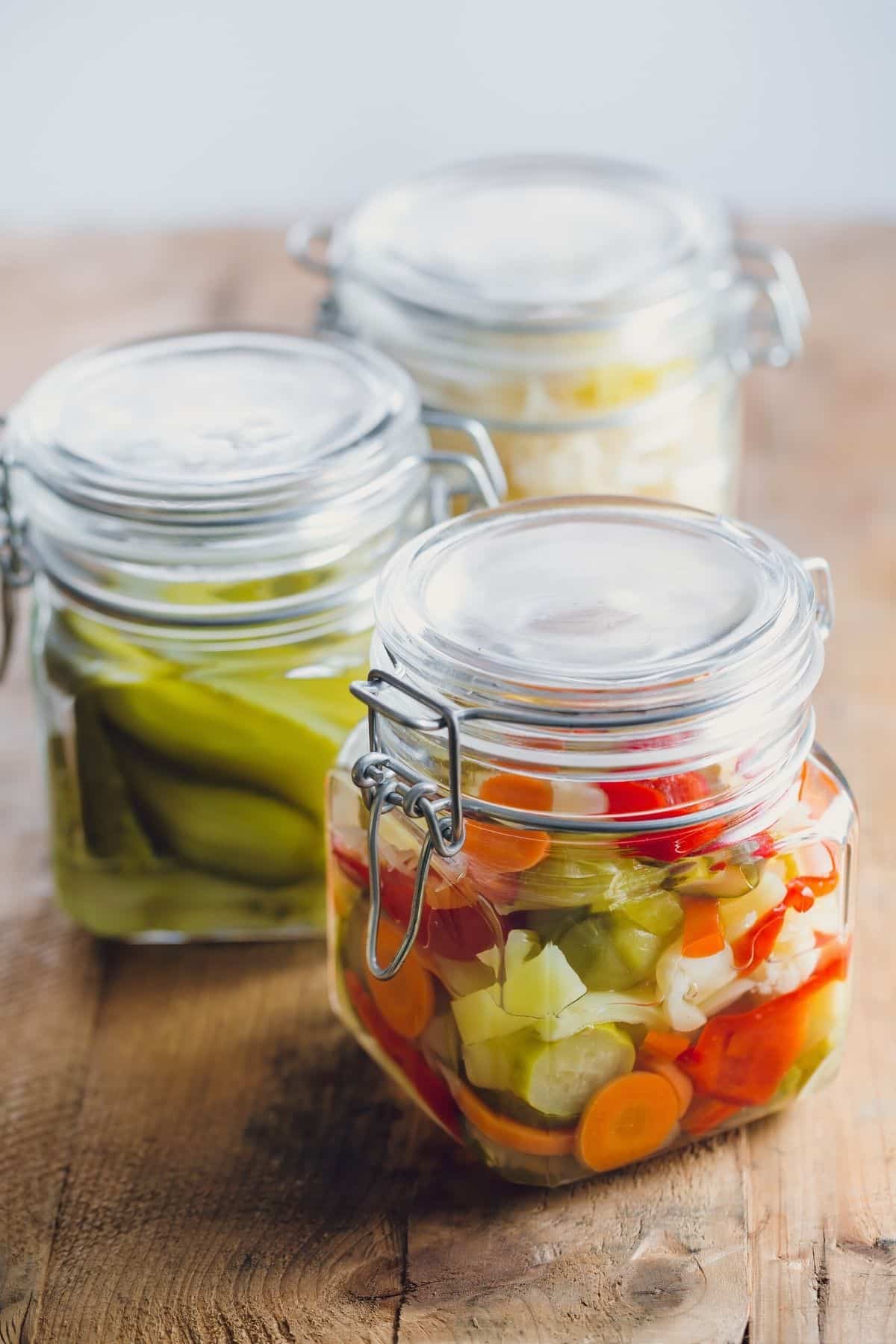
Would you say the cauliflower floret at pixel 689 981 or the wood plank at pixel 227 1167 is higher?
the cauliflower floret at pixel 689 981

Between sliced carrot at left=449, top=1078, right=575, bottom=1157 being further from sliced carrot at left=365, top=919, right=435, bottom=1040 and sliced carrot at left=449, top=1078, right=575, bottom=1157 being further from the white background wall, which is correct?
the white background wall

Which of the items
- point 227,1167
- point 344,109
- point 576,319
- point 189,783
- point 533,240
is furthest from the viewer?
point 344,109

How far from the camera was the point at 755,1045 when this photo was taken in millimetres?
826

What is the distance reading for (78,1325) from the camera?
0.78 m

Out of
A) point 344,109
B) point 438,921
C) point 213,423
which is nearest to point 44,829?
point 213,423

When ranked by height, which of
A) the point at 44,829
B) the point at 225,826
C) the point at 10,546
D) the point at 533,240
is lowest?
the point at 44,829

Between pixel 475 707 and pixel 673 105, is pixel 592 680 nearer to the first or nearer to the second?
pixel 475 707

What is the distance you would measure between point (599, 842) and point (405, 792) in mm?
94

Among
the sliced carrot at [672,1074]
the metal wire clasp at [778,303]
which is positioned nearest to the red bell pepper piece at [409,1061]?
the sliced carrot at [672,1074]

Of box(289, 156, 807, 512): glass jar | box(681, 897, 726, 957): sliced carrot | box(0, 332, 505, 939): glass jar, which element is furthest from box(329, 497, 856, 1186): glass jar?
box(289, 156, 807, 512): glass jar

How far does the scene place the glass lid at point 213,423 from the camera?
938 mm

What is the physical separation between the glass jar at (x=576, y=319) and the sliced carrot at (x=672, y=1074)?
15.5 inches

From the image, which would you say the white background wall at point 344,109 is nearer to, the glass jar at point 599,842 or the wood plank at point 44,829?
the wood plank at point 44,829

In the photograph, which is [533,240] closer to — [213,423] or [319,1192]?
[213,423]
